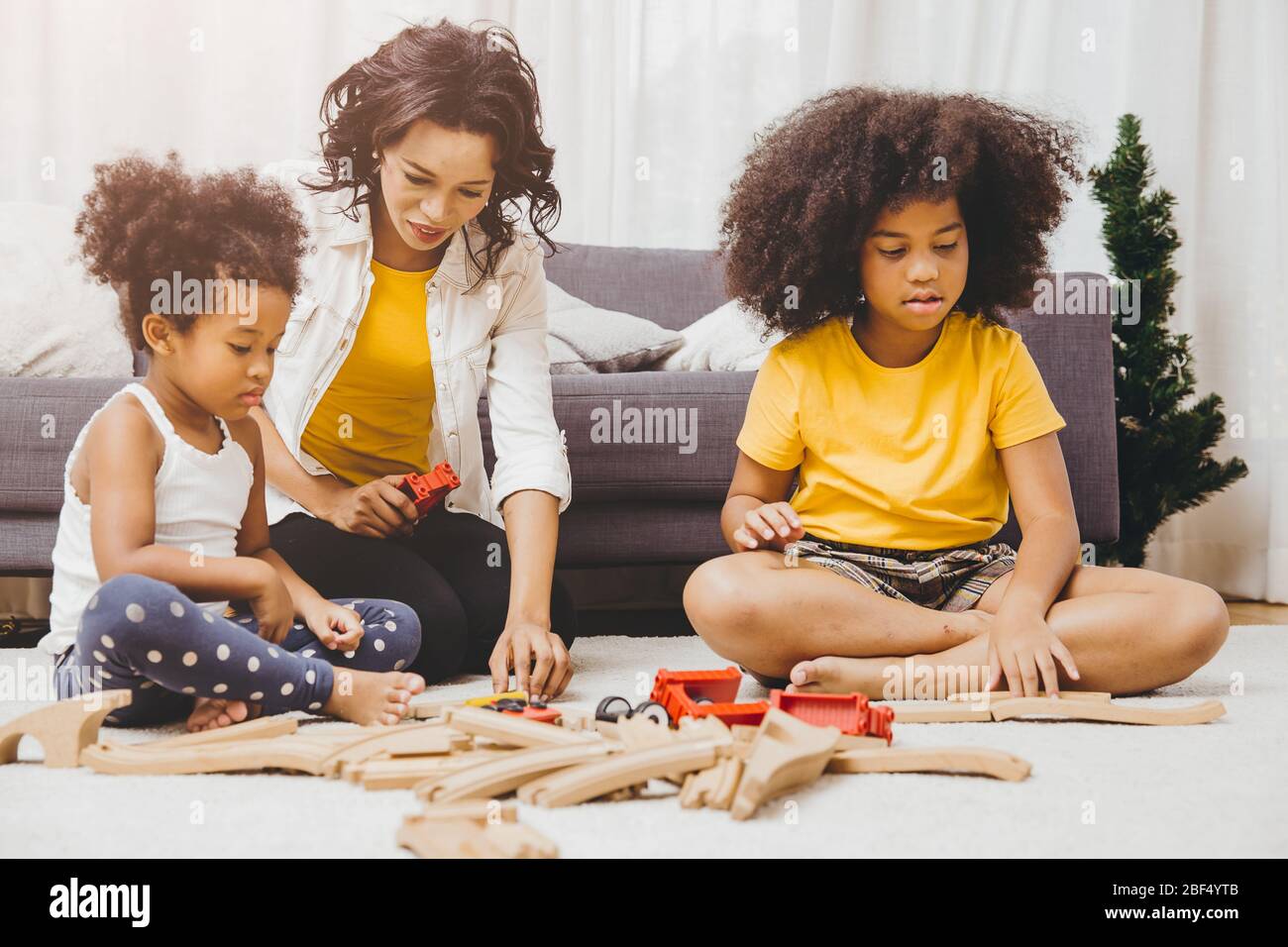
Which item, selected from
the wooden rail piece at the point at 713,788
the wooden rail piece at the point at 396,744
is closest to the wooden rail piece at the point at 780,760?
the wooden rail piece at the point at 713,788

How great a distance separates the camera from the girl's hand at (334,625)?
1.20 m

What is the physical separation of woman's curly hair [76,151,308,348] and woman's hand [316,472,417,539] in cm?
26

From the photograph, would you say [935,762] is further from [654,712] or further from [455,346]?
[455,346]

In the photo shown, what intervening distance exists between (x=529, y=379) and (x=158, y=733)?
0.61 meters

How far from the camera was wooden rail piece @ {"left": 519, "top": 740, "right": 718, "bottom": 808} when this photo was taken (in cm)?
80

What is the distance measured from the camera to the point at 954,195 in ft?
4.30

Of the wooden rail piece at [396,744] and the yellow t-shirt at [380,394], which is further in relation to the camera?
the yellow t-shirt at [380,394]

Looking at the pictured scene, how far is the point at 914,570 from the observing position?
51.1 inches

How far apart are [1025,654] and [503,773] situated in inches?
23.1

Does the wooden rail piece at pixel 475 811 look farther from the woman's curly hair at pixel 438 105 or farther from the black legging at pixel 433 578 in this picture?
the woman's curly hair at pixel 438 105

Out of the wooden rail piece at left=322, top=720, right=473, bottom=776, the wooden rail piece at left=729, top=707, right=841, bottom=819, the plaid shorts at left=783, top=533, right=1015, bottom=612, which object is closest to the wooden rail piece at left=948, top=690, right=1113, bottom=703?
the plaid shorts at left=783, top=533, right=1015, bottom=612

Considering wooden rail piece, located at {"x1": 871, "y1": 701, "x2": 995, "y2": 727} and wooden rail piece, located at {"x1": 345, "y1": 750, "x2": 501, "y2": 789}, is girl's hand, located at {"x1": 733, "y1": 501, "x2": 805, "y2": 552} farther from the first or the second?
wooden rail piece, located at {"x1": 345, "y1": 750, "x2": 501, "y2": 789}

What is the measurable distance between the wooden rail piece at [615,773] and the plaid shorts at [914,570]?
1.61 feet

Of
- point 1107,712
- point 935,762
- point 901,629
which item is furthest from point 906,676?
point 935,762
